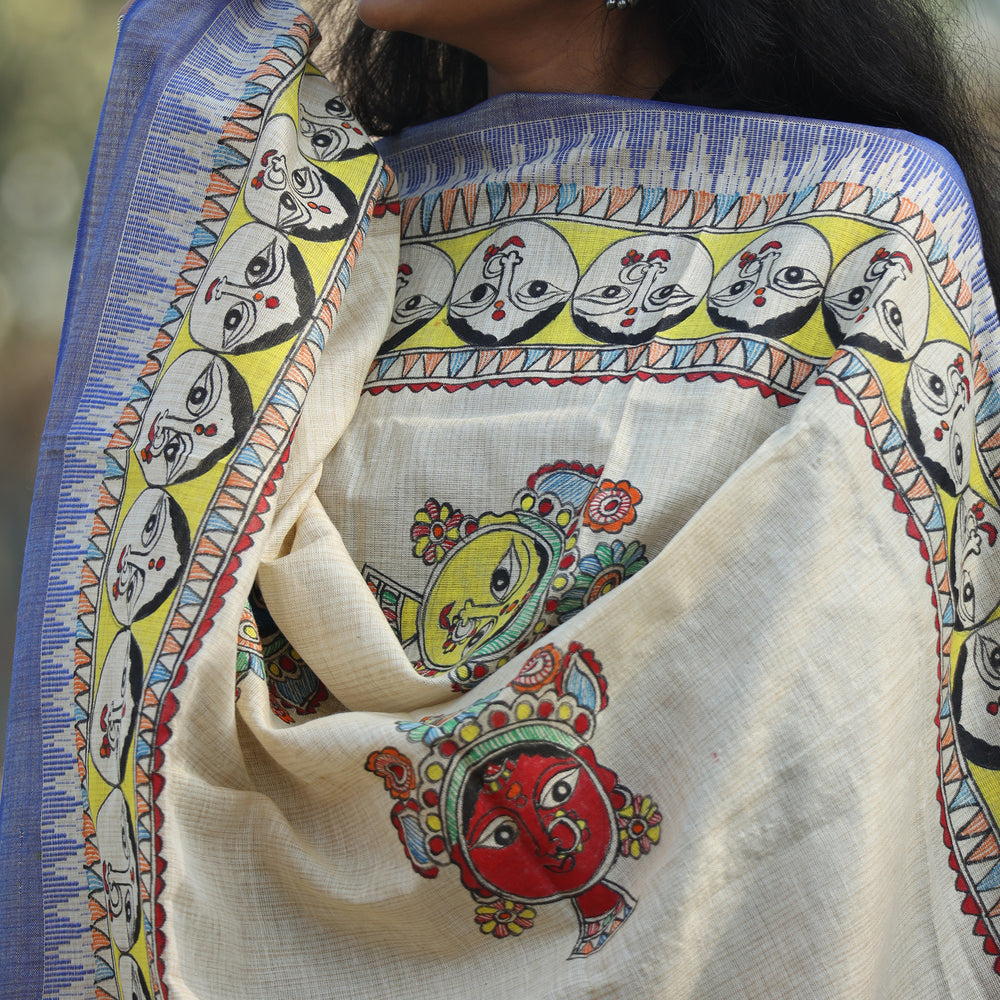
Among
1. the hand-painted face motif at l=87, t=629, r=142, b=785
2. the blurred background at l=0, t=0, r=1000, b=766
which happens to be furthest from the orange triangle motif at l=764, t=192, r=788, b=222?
the blurred background at l=0, t=0, r=1000, b=766

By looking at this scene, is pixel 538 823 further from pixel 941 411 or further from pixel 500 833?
pixel 941 411

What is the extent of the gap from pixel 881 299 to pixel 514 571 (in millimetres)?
316

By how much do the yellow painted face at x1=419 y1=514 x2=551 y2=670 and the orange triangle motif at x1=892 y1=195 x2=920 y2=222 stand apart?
1.14 feet

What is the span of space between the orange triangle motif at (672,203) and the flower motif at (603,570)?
0.31 m

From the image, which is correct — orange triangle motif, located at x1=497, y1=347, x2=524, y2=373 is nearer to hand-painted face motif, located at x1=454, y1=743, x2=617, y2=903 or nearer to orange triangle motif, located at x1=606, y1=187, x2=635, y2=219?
orange triangle motif, located at x1=606, y1=187, x2=635, y2=219

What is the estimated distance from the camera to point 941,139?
3.26ft

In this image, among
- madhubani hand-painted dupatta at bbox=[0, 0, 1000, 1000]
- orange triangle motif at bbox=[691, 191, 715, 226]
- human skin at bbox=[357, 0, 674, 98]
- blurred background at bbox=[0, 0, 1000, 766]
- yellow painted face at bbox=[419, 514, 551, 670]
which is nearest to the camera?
madhubani hand-painted dupatta at bbox=[0, 0, 1000, 1000]

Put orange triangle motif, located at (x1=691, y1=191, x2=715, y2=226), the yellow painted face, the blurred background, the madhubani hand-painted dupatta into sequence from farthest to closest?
the blurred background, orange triangle motif, located at (x1=691, y1=191, x2=715, y2=226), the yellow painted face, the madhubani hand-painted dupatta

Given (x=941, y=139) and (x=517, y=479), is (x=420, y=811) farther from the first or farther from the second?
(x=941, y=139)

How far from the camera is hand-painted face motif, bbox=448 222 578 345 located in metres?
0.92

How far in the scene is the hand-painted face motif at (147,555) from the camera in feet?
2.65

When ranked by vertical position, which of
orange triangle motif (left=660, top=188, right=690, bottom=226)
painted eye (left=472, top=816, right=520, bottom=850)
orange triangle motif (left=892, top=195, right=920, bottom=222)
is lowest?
painted eye (left=472, top=816, right=520, bottom=850)

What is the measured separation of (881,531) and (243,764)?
46 centimetres

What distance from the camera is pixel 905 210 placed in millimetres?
812
